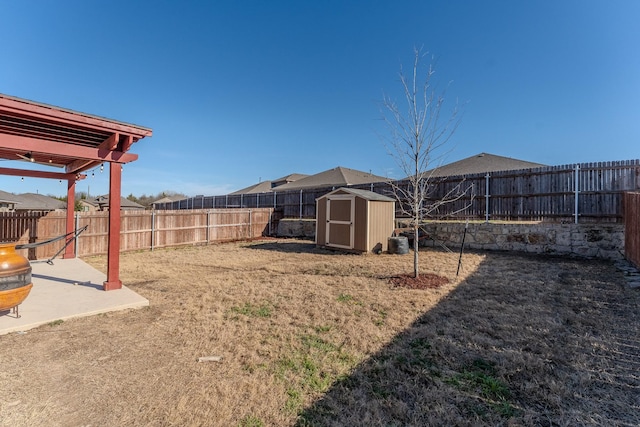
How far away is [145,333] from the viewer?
10.7 ft

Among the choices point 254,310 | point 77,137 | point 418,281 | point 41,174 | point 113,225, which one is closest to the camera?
point 254,310

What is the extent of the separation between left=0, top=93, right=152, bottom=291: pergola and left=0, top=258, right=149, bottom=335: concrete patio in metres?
0.43

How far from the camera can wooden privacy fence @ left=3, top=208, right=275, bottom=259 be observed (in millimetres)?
8420

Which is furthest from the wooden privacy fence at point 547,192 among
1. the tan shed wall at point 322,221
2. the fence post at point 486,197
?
the tan shed wall at point 322,221

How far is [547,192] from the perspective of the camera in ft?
27.9

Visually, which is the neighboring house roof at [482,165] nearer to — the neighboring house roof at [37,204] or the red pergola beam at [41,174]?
the red pergola beam at [41,174]

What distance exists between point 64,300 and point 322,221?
25.1 feet

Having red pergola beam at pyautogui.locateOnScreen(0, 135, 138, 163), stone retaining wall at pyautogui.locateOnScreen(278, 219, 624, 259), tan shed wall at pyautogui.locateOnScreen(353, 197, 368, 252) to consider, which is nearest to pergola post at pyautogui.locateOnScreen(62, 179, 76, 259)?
red pergola beam at pyautogui.locateOnScreen(0, 135, 138, 163)

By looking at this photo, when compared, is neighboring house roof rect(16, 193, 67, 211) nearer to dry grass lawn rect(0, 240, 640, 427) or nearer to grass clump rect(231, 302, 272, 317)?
dry grass lawn rect(0, 240, 640, 427)

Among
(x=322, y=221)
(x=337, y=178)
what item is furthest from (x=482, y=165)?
(x=322, y=221)

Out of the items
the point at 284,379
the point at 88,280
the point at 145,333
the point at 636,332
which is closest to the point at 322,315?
the point at 284,379

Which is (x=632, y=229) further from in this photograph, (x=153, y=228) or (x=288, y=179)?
(x=288, y=179)

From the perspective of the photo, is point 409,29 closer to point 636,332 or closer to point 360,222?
point 360,222

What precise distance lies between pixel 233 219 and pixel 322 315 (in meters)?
10.8
